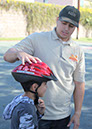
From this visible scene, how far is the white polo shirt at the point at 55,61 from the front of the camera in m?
2.55

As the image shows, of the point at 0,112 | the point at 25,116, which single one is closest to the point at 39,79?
the point at 25,116

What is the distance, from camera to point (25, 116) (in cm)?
192

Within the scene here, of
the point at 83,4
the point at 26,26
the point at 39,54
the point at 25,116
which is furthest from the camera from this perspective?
the point at 83,4

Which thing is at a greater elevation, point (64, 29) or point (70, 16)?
point (70, 16)

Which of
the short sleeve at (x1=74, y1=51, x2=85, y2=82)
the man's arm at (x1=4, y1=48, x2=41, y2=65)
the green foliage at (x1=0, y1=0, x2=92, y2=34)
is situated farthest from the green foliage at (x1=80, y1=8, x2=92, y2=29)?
the man's arm at (x1=4, y1=48, x2=41, y2=65)

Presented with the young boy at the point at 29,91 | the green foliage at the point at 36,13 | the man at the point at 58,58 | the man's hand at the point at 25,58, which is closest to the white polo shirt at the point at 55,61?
the man at the point at 58,58

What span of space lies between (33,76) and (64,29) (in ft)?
2.52

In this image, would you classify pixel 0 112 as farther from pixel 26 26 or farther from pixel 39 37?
pixel 26 26

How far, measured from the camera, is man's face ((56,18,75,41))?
262cm

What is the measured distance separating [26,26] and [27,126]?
25620mm

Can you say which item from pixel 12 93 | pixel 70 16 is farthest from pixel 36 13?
pixel 70 16

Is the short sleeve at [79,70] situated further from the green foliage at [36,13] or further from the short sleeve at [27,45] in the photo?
the green foliage at [36,13]

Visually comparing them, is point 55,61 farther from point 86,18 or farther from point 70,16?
point 86,18

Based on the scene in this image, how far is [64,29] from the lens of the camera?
260 centimetres
